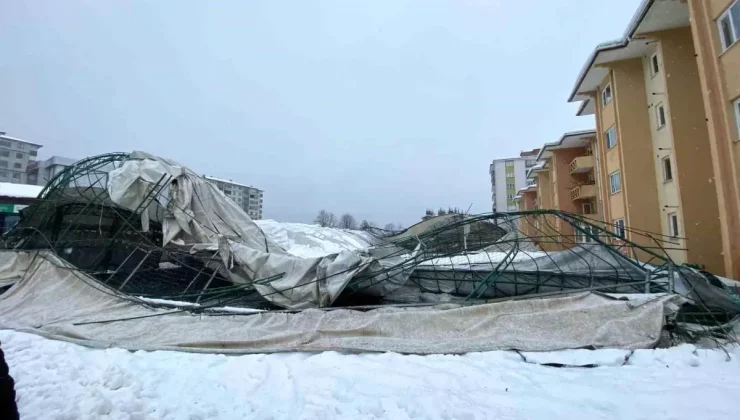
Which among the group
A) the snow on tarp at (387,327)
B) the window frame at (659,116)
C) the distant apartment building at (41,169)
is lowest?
the snow on tarp at (387,327)

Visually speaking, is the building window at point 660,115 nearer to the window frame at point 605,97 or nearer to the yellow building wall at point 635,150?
the yellow building wall at point 635,150

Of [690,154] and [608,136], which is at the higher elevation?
[608,136]

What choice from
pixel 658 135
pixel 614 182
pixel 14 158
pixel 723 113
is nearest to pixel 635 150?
pixel 658 135

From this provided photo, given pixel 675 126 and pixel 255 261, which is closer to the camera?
pixel 255 261

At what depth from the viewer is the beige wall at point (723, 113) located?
8.38 metres

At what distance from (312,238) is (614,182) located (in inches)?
701

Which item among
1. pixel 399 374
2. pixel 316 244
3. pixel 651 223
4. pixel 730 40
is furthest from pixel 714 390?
pixel 316 244

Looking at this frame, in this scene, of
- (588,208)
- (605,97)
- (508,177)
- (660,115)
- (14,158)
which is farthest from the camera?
(508,177)

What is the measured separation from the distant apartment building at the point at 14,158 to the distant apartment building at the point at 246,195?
3136 centimetres

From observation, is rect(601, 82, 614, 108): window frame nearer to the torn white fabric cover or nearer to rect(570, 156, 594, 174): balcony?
rect(570, 156, 594, 174): balcony

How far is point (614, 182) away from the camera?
16.8 metres

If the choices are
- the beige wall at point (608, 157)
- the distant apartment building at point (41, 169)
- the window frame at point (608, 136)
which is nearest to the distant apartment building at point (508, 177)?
the beige wall at point (608, 157)

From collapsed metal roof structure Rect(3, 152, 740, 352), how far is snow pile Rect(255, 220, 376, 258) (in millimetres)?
11193

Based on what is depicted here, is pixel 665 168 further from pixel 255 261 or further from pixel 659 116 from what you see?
pixel 255 261
